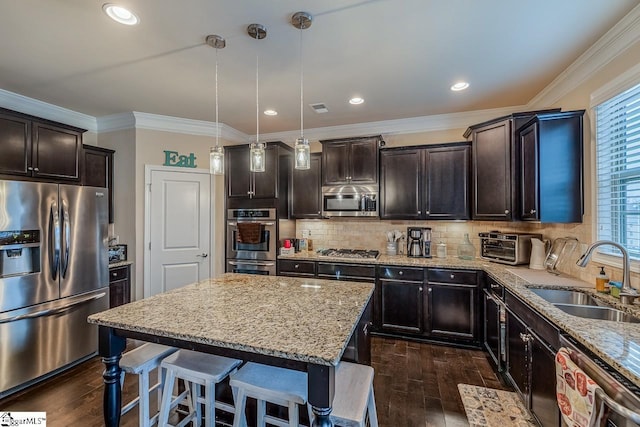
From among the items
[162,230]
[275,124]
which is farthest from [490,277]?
[162,230]

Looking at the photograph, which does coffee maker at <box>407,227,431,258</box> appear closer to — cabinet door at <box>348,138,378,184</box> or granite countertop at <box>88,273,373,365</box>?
cabinet door at <box>348,138,378,184</box>

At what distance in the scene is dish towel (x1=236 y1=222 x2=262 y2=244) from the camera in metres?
3.89

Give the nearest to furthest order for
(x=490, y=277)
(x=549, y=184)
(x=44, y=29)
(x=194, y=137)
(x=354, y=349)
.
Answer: (x=354, y=349) → (x=44, y=29) → (x=549, y=184) → (x=490, y=277) → (x=194, y=137)

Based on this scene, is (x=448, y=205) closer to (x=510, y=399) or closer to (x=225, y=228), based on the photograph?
(x=510, y=399)

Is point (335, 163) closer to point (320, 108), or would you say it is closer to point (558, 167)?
point (320, 108)

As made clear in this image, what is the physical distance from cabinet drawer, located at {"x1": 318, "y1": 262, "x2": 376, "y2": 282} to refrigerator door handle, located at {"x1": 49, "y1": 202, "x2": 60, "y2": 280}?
2605 millimetres

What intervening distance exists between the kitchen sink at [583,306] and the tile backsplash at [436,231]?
313 millimetres

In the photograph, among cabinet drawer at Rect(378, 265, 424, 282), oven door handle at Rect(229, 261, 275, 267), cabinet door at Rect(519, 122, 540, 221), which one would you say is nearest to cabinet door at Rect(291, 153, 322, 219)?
oven door handle at Rect(229, 261, 275, 267)

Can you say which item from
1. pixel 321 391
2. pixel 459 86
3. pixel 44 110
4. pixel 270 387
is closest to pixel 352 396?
pixel 321 391

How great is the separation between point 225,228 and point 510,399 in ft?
12.0

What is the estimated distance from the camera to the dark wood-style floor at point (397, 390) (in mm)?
2086

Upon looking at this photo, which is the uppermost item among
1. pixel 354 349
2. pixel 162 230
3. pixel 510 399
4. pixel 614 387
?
pixel 162 230

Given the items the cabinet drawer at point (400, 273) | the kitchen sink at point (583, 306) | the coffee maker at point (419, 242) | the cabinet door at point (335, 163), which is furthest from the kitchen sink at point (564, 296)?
the cabinet door at point (335, 163)

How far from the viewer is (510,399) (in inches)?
90.5
